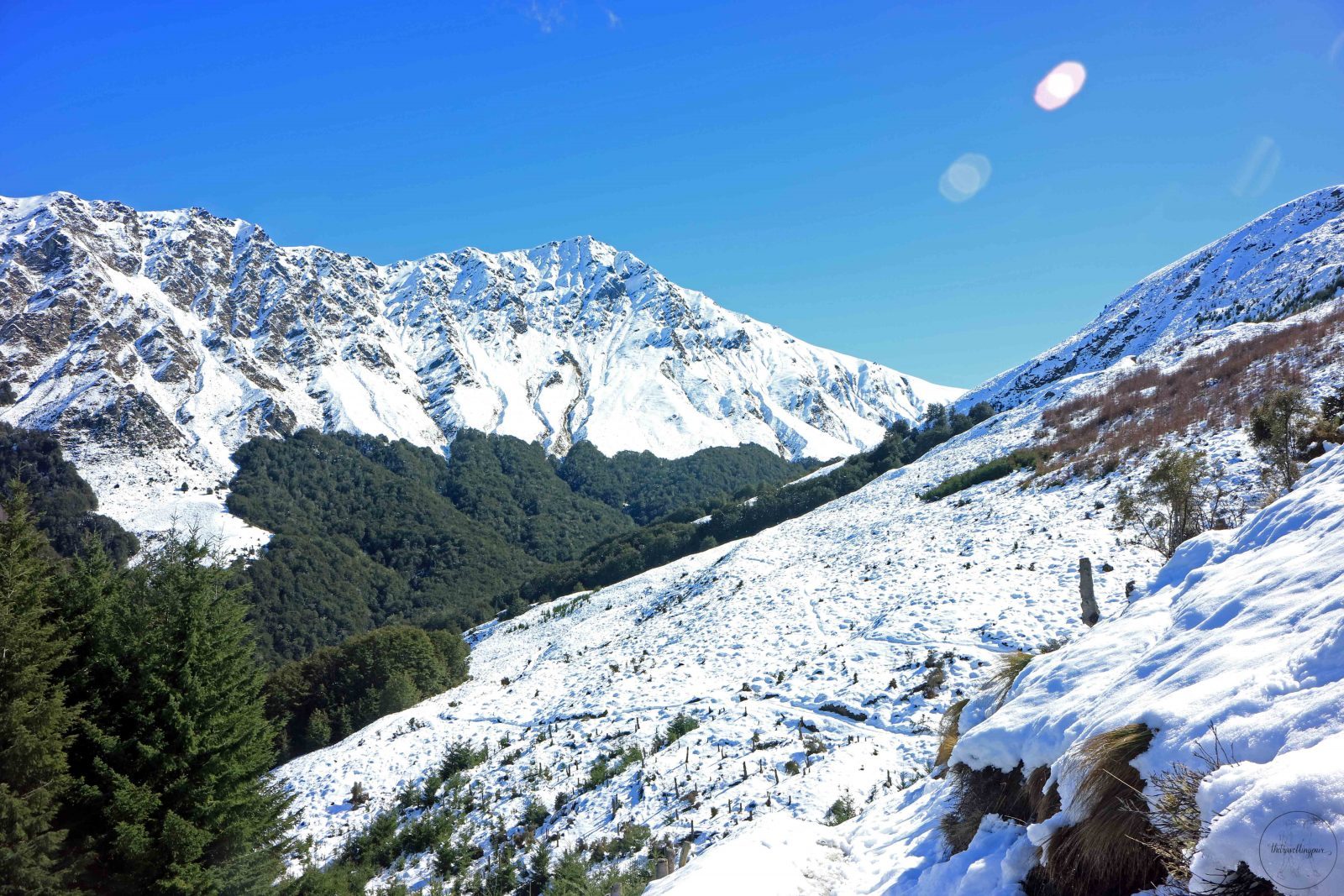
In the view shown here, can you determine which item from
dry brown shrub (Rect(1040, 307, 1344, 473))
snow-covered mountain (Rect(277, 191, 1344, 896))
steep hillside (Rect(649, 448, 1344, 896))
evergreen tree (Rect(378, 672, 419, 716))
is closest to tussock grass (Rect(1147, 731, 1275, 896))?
steep hillside (Rect(649, 448, 1344, 896))

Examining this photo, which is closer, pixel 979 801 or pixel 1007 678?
pixel 979 801

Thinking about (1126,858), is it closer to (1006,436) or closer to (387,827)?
(387,827)

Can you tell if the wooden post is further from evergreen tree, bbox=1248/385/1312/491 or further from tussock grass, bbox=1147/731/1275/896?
tussock grass, bbox=1147/731/1275/896

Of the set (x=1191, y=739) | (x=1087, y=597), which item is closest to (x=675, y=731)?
(x=1087, y=597)

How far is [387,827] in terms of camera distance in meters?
16.7

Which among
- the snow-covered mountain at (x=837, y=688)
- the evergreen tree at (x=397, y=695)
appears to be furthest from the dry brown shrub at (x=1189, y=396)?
the evergreen tree at (x=397, y=695)

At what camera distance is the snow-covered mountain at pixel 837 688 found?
5.76 meters

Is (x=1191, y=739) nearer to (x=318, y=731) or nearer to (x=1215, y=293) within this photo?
(x=318, y=731)

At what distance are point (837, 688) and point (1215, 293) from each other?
233 feet

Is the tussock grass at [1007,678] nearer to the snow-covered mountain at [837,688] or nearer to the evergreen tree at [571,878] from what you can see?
the snow-covered mountain at [837,688]

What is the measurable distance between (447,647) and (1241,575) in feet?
150

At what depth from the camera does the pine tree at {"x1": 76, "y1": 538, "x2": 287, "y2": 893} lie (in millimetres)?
10594

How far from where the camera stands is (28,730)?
32.0ft
